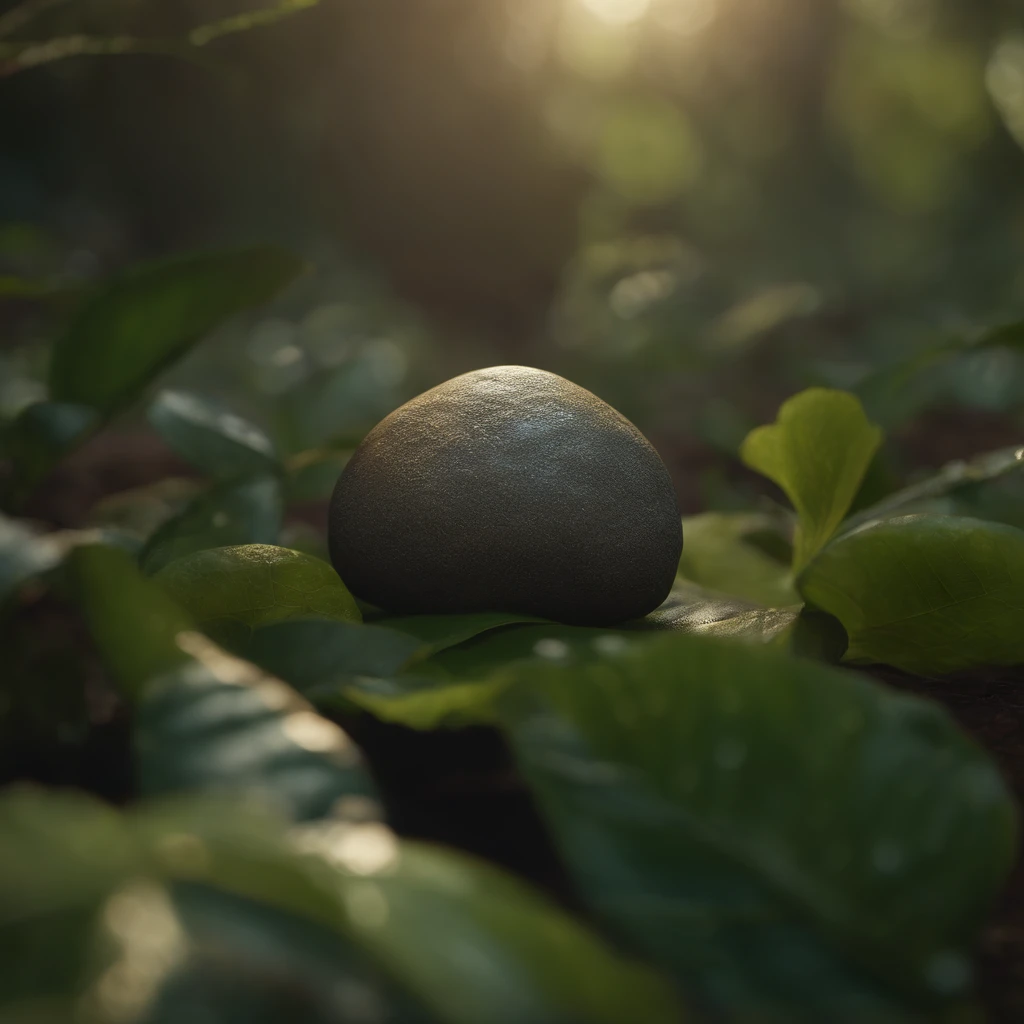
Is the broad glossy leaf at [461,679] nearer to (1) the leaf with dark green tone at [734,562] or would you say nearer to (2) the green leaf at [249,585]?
(2) the green leaf at [249,585]

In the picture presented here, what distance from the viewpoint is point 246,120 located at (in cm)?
324

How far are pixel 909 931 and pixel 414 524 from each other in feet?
1.38

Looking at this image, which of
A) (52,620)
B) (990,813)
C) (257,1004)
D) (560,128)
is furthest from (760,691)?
(560,128)

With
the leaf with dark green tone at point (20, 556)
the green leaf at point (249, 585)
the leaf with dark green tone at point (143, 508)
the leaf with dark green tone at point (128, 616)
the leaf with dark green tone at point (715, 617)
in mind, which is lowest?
the leaf with dark green tone at point (143, 508)

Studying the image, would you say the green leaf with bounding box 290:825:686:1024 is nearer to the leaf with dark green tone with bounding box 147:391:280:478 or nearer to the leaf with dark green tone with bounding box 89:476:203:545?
the leaf with dark green tone with bounding box 147:391:280:478

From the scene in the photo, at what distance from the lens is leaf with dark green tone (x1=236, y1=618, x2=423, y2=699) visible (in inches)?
22.4

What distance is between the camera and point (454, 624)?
0.68 metres

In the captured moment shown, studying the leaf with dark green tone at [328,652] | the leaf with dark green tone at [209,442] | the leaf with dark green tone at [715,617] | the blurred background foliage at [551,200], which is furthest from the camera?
the blurred background foliage at [551,200]

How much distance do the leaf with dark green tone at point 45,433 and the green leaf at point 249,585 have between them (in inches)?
9.3

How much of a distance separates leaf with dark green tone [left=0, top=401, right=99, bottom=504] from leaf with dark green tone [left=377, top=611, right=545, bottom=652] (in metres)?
0.31

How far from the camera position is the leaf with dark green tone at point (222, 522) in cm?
77

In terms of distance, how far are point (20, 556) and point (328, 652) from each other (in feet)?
0.58

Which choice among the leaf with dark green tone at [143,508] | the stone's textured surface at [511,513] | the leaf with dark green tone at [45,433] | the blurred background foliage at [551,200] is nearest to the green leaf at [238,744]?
the stone's textured surface at [511,513]

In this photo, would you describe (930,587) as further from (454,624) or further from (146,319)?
(146,319)
